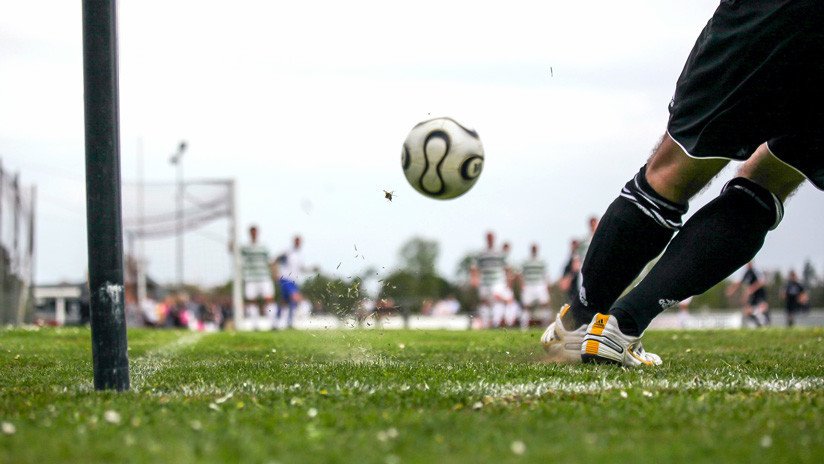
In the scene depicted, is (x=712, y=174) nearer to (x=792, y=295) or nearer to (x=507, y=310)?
(x=507, y=310)

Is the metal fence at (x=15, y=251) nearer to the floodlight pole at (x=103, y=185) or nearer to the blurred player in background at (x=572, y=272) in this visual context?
the blurred player in background at (x=572, y=272)

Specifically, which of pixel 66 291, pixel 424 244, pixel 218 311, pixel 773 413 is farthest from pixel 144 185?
pixel 424 244

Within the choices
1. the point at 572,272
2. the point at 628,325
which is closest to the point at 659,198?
the point at 628,325

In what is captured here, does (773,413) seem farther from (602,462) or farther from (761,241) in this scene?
(761,241)

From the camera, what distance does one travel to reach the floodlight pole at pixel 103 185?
3676mm

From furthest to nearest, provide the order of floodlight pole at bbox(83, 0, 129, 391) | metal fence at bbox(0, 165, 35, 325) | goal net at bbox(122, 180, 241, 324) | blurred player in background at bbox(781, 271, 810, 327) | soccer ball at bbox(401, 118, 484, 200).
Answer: blurred player in background at bbox(781, 271, 810, 327), goal net at bbox(122, 180, 241, 324), metal fence at bbox(0, 165, 35, 325), soccer ball at bbox(401, 118, 484, 200), floodlight pole at bbox(83, 0, 129, 391)

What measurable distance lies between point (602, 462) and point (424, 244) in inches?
4852

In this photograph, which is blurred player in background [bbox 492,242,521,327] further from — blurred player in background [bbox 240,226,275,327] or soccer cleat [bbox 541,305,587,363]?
soccer cleat [bbox 541,305,587,363]

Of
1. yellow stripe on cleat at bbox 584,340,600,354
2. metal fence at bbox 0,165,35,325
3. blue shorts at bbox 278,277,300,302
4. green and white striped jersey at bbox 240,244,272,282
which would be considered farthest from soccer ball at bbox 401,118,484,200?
green and white striped jersey at bbox 240,244,272,282

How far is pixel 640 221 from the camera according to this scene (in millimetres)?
4855

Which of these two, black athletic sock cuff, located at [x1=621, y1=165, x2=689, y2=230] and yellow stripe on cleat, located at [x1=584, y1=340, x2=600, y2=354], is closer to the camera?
black athletic sock cuff, located at [x1=621, y1=165, x2=689, y2=230]

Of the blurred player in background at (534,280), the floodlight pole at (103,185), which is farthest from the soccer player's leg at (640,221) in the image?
the blurred player in background at (534,280)

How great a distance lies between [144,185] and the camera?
27094 mm

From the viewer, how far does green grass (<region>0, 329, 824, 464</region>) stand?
247cm
